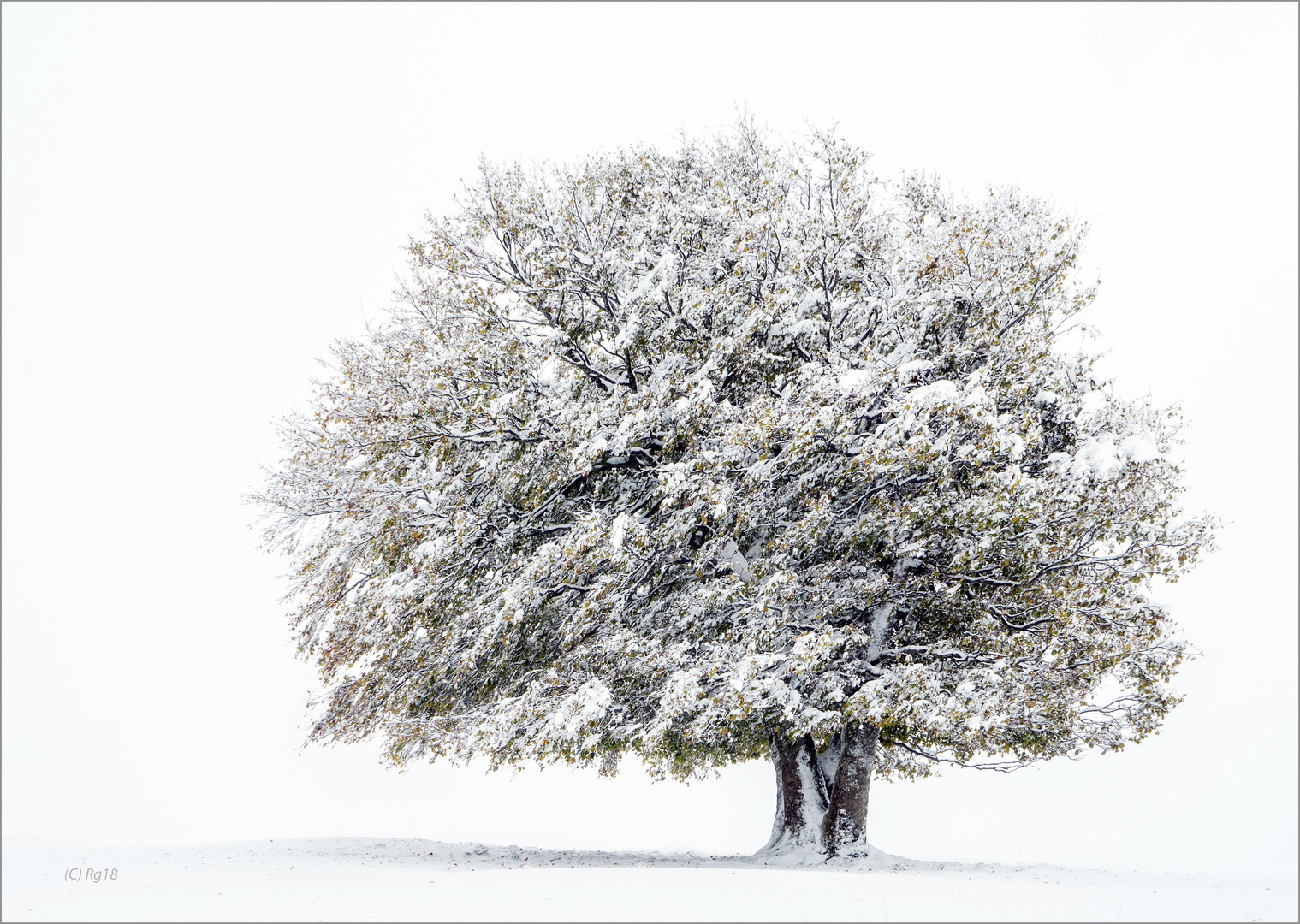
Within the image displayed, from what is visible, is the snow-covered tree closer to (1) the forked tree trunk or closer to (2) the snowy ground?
(1) the forked tree trunk

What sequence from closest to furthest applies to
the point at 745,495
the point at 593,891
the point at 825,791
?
the point at 593,891
the point at 745,495
the point at 825,791

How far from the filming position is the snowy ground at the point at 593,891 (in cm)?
772

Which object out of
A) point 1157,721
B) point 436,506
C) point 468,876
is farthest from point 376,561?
point 1157,721

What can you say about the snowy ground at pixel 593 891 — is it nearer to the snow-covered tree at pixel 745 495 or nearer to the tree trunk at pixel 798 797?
the tree trunk at pixel 798 797

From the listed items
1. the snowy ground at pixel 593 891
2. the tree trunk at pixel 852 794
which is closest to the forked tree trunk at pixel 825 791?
the tree trunk at pixel 852 794

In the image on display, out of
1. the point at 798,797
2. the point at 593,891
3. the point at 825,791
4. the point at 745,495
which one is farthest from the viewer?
the point at 825,791

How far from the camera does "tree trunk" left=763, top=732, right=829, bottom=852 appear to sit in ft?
43.3

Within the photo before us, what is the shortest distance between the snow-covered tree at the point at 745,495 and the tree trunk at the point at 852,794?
0.13 feet

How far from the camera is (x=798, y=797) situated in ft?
44.2

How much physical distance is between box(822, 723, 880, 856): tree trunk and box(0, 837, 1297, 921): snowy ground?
431mm

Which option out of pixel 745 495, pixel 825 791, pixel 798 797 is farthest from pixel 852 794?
pixel 745 495

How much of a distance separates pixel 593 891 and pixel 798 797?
19.1 ft

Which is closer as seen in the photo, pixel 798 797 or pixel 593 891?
pixel 593 891

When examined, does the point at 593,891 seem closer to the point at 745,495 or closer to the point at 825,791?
the point at 745,495
